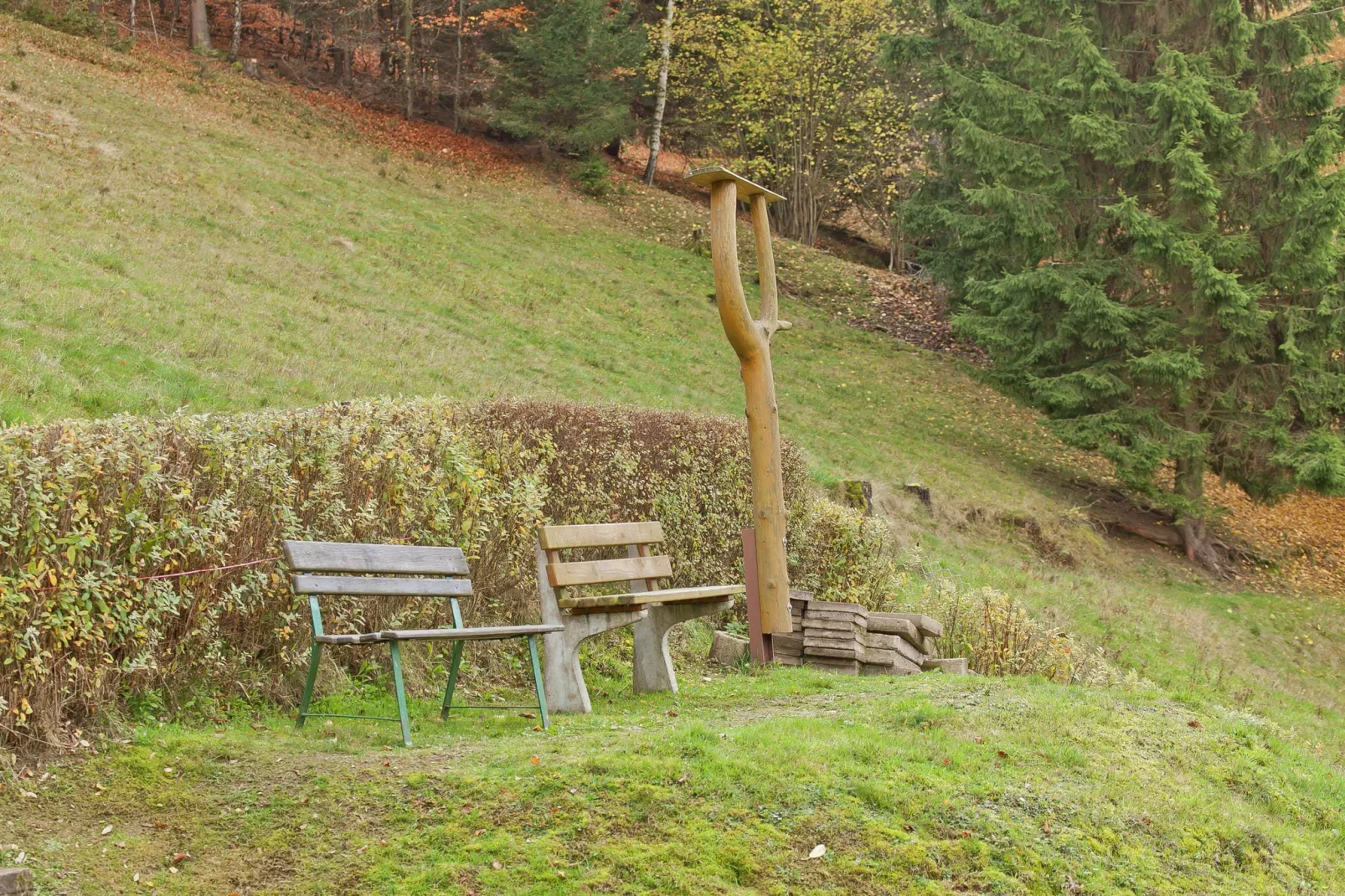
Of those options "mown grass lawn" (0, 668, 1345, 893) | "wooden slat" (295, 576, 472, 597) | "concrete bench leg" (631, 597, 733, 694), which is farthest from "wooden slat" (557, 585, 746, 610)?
"mown grass lawn" (0, 668, 1345, 893)

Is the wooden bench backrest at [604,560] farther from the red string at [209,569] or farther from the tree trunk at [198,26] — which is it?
the tree trunk at [198,26]

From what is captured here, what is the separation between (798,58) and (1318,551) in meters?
15.3

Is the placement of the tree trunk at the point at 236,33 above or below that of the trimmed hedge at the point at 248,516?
above

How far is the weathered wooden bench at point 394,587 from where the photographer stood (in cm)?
542

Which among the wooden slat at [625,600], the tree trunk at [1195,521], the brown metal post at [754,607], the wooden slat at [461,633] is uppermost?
the wooden slat at [461,633]

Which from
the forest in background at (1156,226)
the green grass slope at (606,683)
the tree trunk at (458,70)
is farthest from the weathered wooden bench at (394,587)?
the tree trunk at (458,70)

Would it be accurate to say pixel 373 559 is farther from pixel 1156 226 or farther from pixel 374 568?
pixel 1156 226

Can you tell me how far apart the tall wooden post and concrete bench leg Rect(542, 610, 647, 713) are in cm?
149

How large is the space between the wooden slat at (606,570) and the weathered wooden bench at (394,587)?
0.28 m

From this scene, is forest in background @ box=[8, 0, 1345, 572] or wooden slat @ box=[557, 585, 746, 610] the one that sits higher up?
forest in background @ box=[8, 0, 1345, 572]

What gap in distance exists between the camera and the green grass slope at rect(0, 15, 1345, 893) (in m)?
4.45

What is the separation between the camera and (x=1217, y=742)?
21.1 feet

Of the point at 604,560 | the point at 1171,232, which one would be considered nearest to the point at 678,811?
the point at 604,560

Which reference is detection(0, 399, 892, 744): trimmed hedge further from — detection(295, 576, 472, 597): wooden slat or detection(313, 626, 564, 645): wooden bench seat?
detection(313, 626, 564, 645): wooden bench seat
